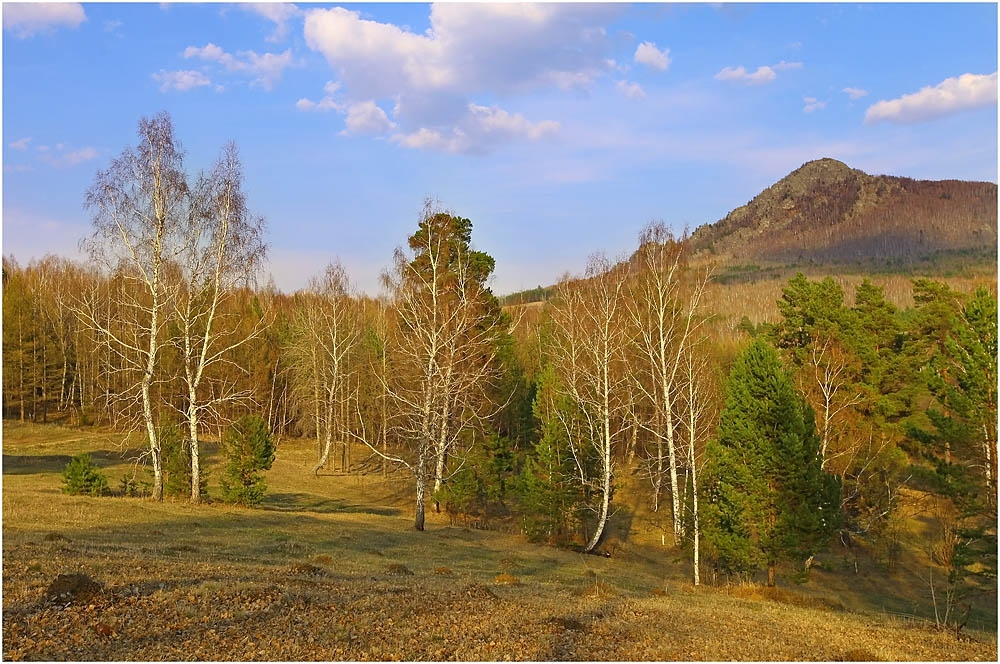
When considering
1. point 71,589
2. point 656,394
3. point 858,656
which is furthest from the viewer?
point 656,394

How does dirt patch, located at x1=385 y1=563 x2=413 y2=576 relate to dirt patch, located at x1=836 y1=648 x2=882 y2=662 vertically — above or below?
below

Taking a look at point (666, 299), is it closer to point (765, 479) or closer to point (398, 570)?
point (765, 479)

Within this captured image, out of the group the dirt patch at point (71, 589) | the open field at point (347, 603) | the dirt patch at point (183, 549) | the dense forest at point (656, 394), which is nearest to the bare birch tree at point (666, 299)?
the dense forest at point (656, 394)

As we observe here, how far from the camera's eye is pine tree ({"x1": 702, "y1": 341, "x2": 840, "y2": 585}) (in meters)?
19.7

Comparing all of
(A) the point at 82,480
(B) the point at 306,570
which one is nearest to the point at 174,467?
(A) the point at 82,480

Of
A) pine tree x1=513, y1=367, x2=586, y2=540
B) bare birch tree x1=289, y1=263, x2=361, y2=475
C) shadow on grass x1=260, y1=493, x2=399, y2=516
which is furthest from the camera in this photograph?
bare birch tree x1=289, y1=263, x2=361, y2=475

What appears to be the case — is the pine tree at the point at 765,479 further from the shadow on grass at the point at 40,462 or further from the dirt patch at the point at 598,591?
the shadow on grass at the point at 40,462

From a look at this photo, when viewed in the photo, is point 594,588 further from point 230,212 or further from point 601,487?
point 230,212

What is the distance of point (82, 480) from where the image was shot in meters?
21.9

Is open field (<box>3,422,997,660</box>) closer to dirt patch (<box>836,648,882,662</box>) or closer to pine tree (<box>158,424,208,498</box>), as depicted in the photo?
dirt patch (<box>836,648,882,662</box>)

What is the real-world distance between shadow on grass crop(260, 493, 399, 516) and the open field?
6.93 metres

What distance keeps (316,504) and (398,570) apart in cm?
1729

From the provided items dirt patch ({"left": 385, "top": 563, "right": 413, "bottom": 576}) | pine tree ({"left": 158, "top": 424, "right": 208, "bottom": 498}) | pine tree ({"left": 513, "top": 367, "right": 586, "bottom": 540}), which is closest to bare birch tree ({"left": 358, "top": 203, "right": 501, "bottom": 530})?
pine tree ({"left": 513, "top": 367, "right": 586, "bottom": 540})

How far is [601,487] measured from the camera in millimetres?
24297
